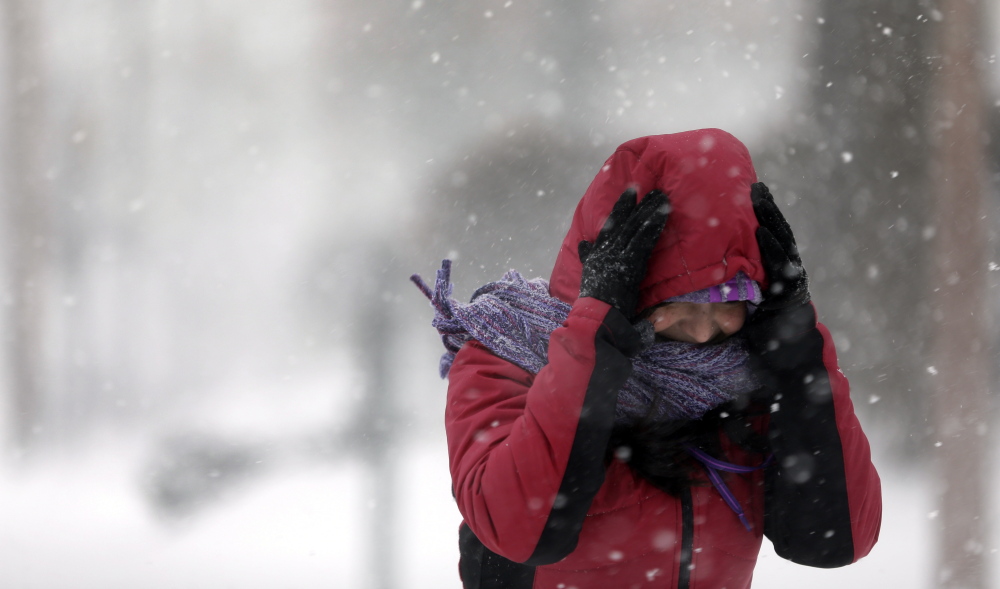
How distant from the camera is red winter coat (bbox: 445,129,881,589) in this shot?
2.51ft

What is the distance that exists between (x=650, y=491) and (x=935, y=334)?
2456mm

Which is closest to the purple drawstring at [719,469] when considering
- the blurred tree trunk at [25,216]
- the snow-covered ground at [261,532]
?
→ the snow-covered ground at [261,532]

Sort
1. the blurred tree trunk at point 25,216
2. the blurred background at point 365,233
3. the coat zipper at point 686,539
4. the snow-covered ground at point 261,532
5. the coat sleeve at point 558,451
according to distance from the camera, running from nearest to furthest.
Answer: the coat sleeve at point 558,451, the coat zipper at point 686,539, the snow-covered ground at point 261,532, the blurred background at point 365,233, the blurred tree trunk at point 25,216

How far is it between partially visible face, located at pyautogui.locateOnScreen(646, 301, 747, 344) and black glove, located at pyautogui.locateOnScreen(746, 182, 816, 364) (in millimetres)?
36

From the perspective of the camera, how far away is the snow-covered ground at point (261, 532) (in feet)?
8.40

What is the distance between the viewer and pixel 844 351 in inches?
113

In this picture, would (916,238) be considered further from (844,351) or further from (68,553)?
(68,553)

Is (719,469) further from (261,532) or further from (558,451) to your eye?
(261,532)

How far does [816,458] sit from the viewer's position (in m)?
0.84

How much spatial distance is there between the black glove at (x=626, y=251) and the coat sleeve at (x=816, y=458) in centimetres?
22

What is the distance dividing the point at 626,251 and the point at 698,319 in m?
0.16

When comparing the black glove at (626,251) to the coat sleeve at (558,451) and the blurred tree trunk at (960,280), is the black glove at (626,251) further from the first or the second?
the blurred tree trunk at (960,280)

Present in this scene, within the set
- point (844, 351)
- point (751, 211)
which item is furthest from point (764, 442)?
point (844, 351)

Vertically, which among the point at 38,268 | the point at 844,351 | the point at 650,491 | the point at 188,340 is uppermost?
the point at 38,268
